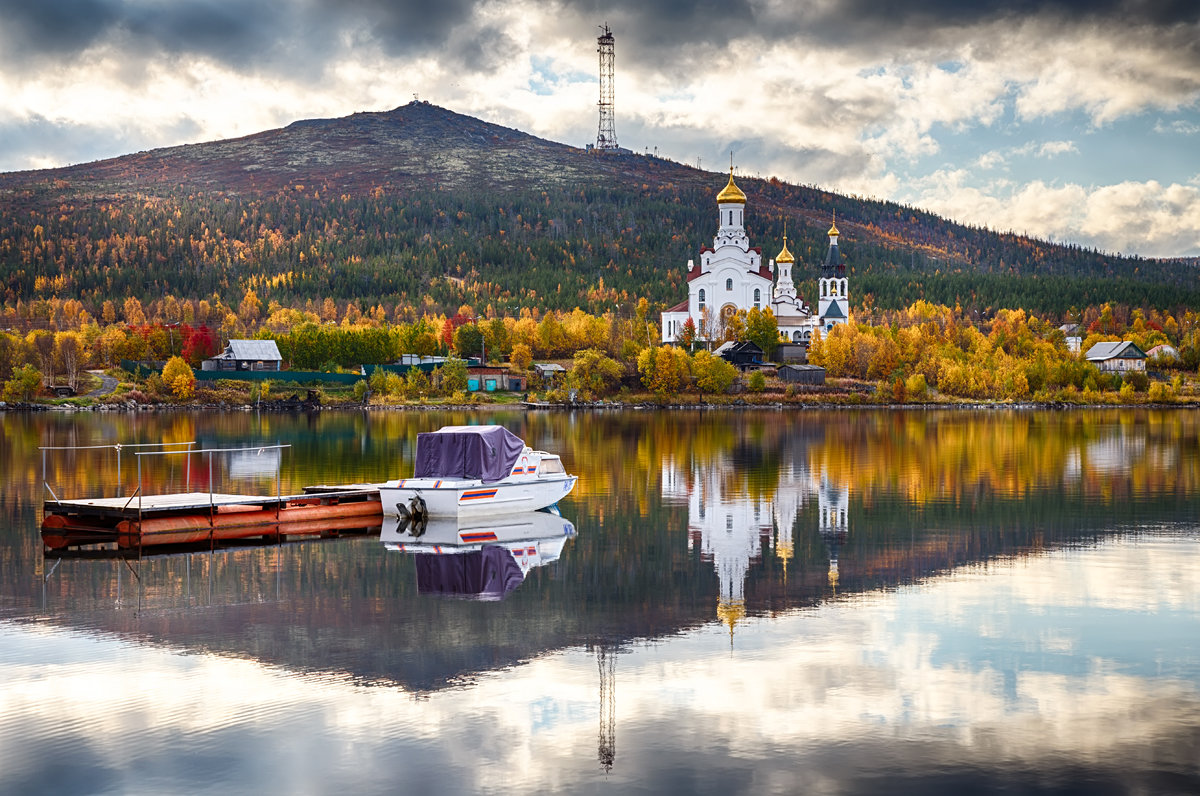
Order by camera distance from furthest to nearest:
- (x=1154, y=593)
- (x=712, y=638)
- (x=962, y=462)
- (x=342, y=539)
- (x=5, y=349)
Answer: (x=5, y=349)
(x=962, y=462)
(x=342, y=539)
(x=1154, y=593)
(x=712, y=638)

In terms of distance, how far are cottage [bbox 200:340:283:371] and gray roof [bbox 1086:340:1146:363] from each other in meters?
106

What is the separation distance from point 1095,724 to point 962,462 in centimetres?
3977

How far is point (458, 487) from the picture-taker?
34406 millimetres

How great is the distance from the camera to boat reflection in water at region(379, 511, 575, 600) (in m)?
25.6

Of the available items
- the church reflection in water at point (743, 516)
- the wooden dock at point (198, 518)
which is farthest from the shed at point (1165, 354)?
the wooden dock at point (198, 518)

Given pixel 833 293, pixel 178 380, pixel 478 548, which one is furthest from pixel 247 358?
pixel 478 548

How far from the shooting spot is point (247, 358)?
138m

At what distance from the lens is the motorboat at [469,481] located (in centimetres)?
3466

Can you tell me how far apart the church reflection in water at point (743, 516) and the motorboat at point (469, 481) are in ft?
16.7

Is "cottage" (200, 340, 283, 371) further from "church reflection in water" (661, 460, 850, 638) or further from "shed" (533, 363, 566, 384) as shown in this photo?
"church reflection in water" (661, 460, 850, 638)

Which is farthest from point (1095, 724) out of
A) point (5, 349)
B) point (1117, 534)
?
point (5, 349)

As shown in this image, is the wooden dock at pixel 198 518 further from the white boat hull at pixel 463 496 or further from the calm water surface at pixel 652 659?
the calm water surface at pixel 652 659

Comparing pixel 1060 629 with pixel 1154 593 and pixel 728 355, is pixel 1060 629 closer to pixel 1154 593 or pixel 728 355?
pixel 1154 593

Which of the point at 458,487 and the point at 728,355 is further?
the point at 728,355
